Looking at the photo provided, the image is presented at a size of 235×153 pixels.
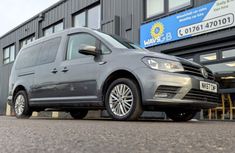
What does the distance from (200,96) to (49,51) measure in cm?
338

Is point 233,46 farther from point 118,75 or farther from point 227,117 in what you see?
point 118,75

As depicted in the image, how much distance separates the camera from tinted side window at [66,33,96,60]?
267 inches

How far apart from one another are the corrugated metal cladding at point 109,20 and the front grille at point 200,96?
420 cm

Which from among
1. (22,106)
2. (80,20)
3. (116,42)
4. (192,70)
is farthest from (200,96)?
(80,20)

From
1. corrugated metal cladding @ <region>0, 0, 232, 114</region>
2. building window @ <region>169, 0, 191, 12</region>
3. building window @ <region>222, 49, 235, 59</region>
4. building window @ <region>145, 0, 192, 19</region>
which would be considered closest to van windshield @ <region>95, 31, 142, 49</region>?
corrugated metal cladding @ <region>0, 0, 232, 114</region>

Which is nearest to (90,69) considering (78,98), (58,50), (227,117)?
(78,98)

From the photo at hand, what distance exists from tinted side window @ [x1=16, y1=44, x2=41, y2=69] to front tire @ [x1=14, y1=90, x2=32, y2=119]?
0.66 meters

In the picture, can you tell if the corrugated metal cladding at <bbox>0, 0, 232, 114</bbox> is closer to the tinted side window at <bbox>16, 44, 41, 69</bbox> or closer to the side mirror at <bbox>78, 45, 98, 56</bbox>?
the tinted side window at <bbox>16, 44, 41, 69</bbox>

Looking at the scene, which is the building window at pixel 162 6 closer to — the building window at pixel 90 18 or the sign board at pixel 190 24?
the sign board at pixel 190 24

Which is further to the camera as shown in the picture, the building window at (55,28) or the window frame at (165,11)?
the building window at (55,28)

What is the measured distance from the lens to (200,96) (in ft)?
19.4

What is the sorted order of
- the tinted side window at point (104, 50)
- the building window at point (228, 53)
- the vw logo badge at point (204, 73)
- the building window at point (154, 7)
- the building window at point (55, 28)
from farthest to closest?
the building window at point (55, 28)
the building window at point (154, 7)
the building window at point (228, 53)
the tinted side window at point (104, 50)
the vw logo badge at point (204, 73)

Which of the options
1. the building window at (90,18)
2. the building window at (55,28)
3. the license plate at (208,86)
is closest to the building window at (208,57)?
the license plate at (208,86)

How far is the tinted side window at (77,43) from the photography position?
267 inches
